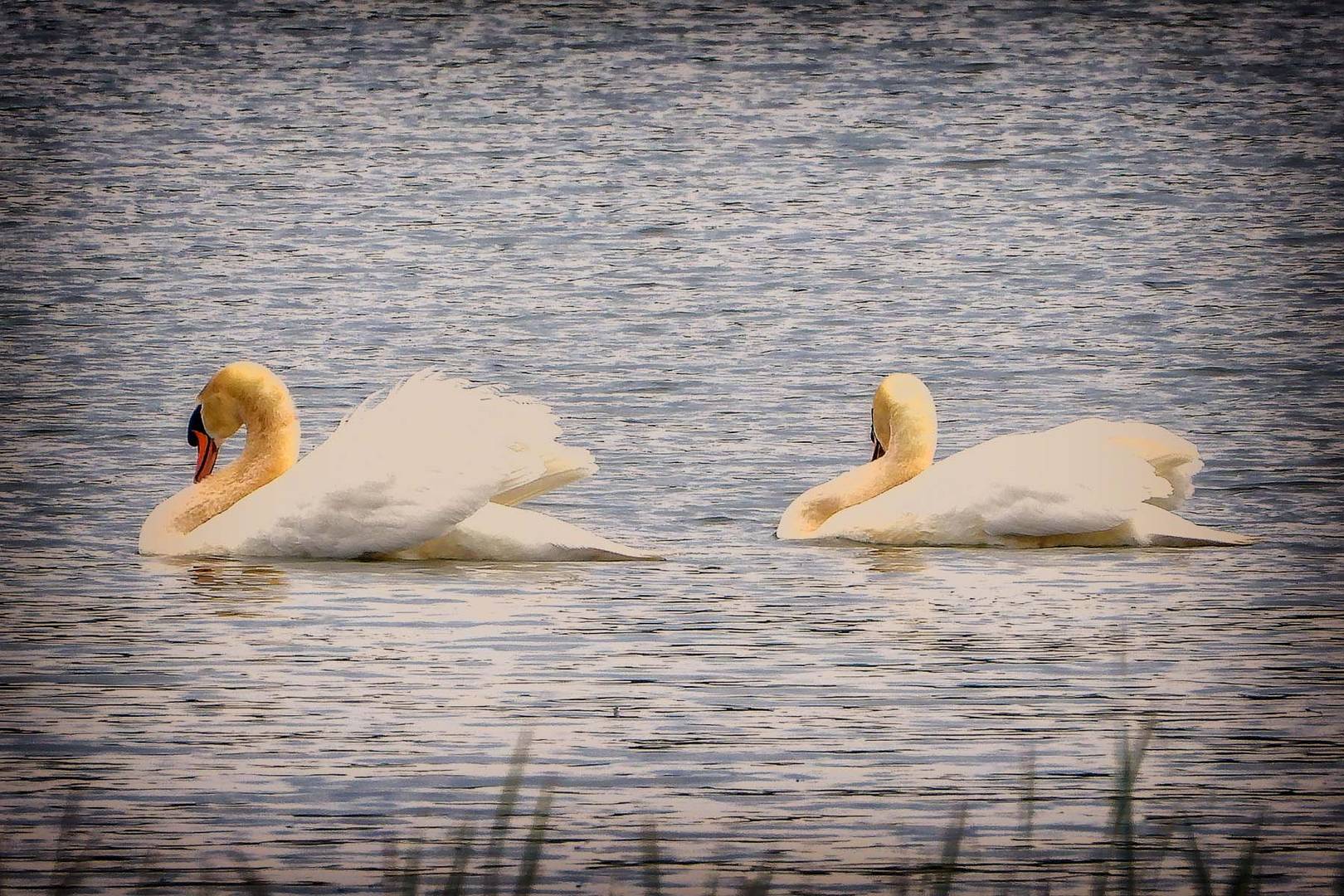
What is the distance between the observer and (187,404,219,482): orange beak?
10262mm

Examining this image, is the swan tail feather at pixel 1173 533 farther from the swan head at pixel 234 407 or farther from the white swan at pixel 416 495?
the swan head at pixel 234 407

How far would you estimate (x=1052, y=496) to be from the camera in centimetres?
937

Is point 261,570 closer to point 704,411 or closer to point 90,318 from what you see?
point 704,411

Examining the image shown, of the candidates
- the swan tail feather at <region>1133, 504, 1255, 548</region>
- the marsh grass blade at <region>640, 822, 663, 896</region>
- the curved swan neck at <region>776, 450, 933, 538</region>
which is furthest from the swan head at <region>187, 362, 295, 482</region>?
the marsh grass blade at <region>640, 822, 663, 896</region>

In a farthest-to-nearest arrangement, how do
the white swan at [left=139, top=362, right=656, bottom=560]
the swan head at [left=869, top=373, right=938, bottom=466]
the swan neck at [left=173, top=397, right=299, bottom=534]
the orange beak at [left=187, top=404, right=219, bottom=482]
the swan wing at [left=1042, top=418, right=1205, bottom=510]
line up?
the swan head at [left=869, top=373, right=938, bottom=466] < the orange beak at [left=187, top=404, right=219, bottom=482] < the swan neck at [left=173, top=397, right=299, bottom=534] < the swan wing at [left=1042, top=418, right=1205, bottom=510] < the white swan at [left=139, top=362, right=656, bottom=560]

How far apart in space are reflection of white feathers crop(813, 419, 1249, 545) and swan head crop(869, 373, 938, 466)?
513 millimetres

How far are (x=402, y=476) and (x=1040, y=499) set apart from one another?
2.23m

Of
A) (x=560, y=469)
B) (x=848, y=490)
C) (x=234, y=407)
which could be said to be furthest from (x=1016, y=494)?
(x=234, y=407)

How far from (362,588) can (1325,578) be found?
10.3 ft

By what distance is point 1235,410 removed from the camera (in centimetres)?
1217

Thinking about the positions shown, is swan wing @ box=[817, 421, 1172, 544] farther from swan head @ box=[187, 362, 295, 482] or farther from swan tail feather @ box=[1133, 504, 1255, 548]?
swan head @ box=[187, 362, 295, 482]

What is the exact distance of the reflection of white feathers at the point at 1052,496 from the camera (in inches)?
369

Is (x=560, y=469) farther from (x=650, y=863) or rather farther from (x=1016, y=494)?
(x=650, y=863)

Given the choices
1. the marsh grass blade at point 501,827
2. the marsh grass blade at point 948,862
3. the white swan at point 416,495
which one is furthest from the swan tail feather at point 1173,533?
the marsh grass blade at point 501,827
